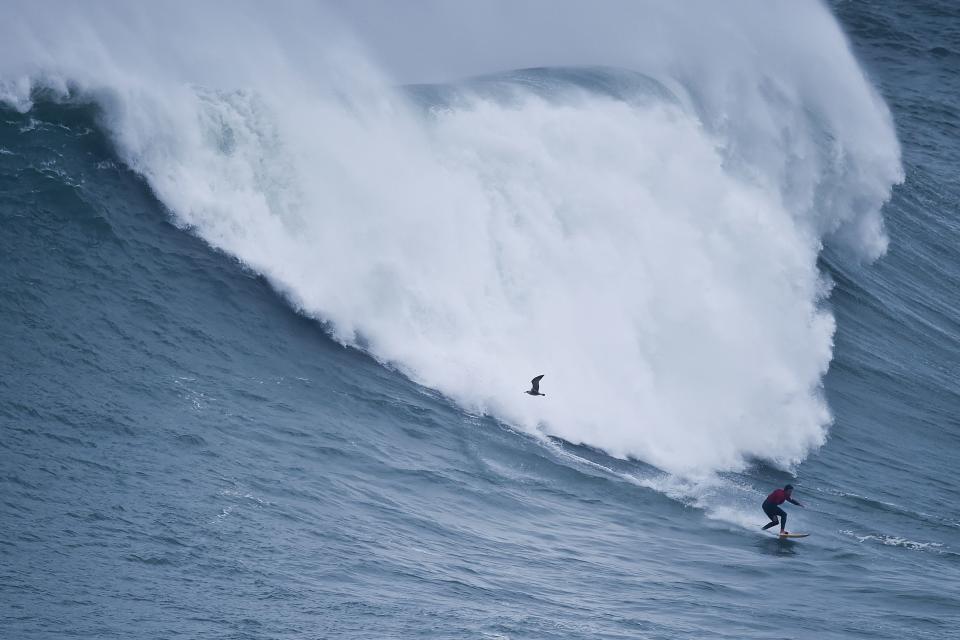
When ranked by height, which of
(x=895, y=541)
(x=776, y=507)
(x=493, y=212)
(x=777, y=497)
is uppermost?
(x=493, y=212)

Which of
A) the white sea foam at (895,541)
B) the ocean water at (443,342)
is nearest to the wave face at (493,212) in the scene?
the ocean water at (443,342)

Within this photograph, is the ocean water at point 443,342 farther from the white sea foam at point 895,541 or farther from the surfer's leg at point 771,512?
the surfer's leg at point 771,512

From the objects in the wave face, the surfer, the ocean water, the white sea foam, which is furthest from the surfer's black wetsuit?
the wave face

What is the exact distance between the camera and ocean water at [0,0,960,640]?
13.8 metres

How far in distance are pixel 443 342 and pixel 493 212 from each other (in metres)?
3.44

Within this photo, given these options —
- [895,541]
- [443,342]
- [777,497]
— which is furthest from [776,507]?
[443,342]

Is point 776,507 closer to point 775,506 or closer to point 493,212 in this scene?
point 775,506

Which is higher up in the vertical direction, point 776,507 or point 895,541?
point 776,507

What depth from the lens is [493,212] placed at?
23016mm

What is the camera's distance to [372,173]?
22.8 meters

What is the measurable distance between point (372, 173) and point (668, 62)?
38.6 ft

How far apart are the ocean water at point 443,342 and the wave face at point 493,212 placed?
8 cm

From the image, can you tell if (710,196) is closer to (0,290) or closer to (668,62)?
(668,62)

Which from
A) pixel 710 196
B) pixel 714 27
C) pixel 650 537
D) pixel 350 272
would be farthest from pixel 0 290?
pixel 714 27
